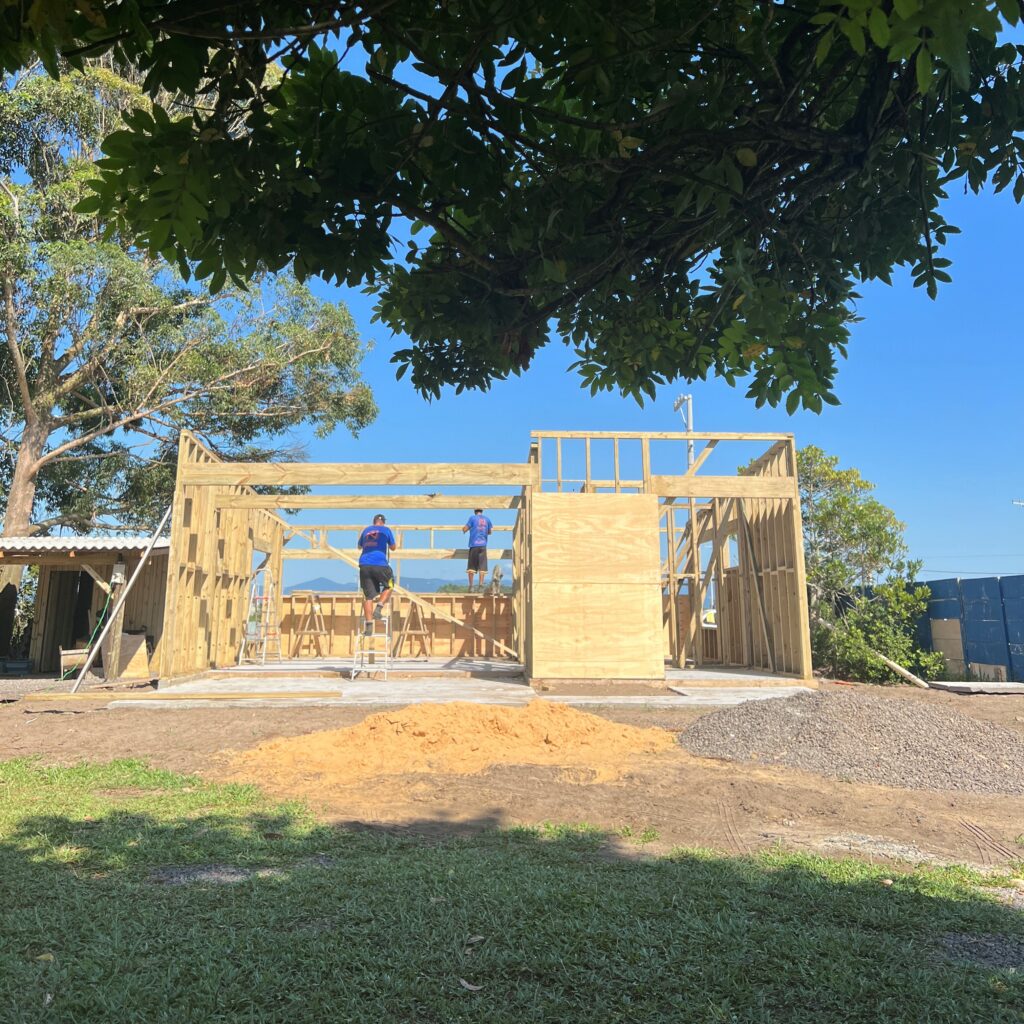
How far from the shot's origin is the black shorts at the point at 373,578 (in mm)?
12156

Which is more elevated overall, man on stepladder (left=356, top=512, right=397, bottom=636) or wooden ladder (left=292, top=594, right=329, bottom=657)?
man on stepladder (left=356, top=512, right=397, bottom=636)

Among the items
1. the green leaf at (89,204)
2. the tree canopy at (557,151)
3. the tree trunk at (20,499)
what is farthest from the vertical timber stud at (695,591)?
the green leaf at (89,204)

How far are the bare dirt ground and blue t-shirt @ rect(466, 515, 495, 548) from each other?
8620 mm

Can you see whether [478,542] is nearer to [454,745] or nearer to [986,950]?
[454,745]

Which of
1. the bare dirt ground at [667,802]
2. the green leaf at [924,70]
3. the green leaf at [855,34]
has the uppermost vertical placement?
the green leaf at [855,34]

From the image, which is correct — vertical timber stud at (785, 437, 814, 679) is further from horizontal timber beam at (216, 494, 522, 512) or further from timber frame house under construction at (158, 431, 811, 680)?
horizontal timber beam at (216, 494, 522, 512)

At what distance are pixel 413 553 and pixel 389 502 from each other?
5316mm

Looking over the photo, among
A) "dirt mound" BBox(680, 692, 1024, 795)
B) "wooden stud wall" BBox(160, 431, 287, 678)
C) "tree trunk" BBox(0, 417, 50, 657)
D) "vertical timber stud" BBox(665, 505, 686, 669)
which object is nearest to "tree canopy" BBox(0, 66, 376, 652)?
"tree trunk" BBox(0, 417, 50, 657)

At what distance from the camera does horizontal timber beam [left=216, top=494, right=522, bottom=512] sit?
478 inches

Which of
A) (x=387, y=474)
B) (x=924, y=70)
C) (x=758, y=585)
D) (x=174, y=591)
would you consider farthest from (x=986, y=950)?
(x=758, y=585)

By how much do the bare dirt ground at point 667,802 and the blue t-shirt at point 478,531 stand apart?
8620mm

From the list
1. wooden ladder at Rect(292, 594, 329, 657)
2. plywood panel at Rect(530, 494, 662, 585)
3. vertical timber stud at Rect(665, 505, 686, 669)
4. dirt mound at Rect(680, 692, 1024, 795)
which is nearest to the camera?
dirt mound at Rect(680, 692, 1024, 795)

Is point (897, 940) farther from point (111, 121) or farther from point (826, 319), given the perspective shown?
point (111, 121)

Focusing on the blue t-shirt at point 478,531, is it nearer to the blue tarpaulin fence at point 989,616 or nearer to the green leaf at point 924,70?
the blue tarpaulin fence at point 989,616
